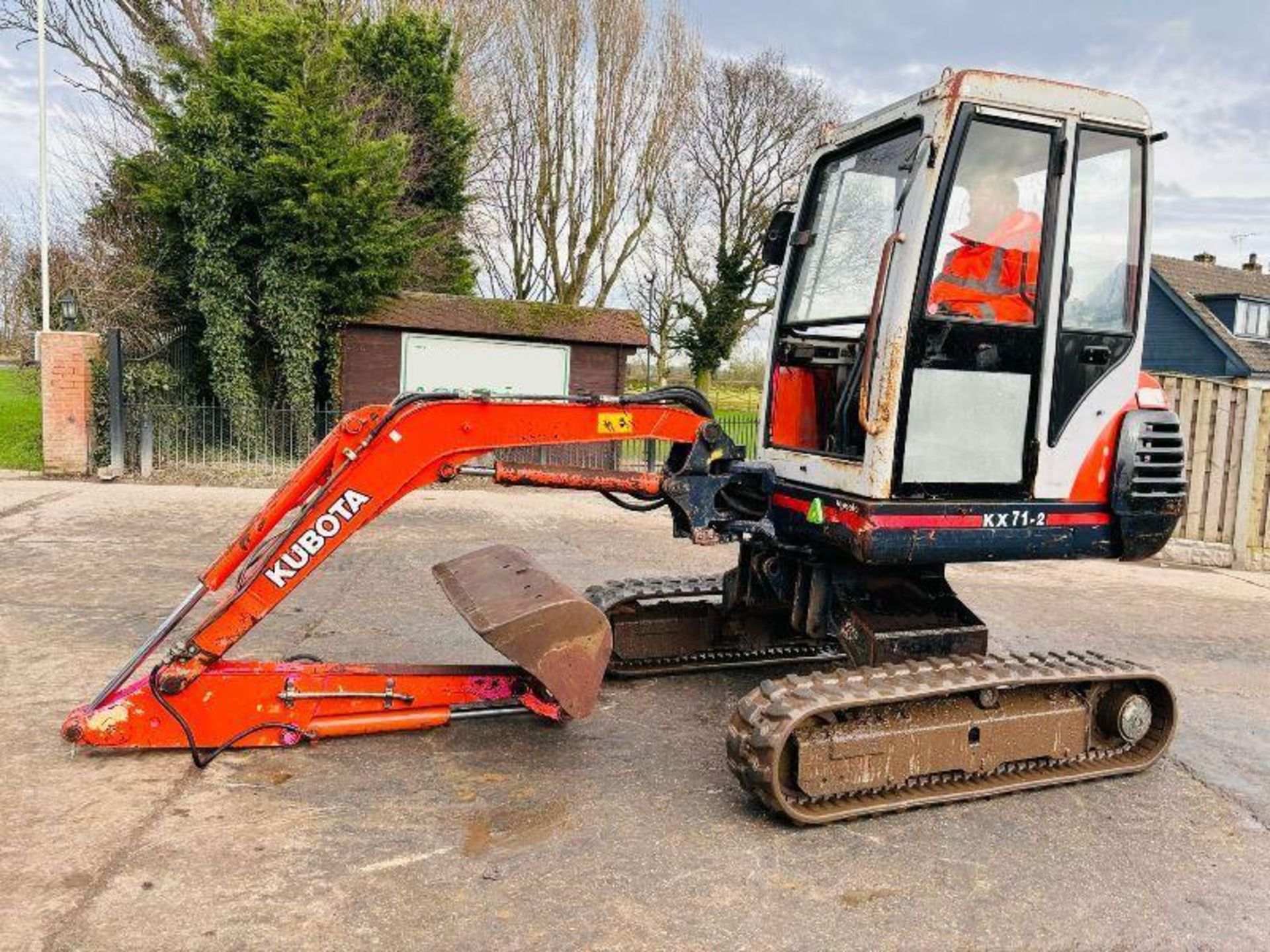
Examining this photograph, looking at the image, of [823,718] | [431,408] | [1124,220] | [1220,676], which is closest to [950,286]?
[1124,220]

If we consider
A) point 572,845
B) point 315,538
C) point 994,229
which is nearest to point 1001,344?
point 994,229

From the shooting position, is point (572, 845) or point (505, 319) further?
point (505, 319)

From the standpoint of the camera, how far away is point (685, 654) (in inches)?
225

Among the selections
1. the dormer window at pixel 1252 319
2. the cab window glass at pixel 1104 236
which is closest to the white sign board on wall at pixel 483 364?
the cab window glass at pixel 1104 236

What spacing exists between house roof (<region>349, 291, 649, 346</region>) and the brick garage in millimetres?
11

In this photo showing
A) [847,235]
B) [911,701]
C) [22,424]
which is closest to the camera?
[911,701]

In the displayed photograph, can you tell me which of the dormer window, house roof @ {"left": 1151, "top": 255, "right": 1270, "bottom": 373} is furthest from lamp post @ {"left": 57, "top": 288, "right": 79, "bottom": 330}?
the dormer window

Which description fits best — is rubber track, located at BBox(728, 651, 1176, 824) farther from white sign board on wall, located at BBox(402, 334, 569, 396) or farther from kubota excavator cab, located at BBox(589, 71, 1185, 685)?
white sign board on wall, located at BBox(402, 334, 569, 396)

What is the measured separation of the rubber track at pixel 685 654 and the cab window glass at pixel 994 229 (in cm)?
226

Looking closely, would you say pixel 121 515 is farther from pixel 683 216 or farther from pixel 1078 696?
pixel 683 216

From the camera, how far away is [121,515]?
10.7 metres

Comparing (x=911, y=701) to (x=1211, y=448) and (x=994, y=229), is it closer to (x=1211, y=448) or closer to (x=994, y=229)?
(x=994, y=229)

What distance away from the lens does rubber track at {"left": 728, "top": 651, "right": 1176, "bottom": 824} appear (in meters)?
3.75

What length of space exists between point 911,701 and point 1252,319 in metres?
35.4
